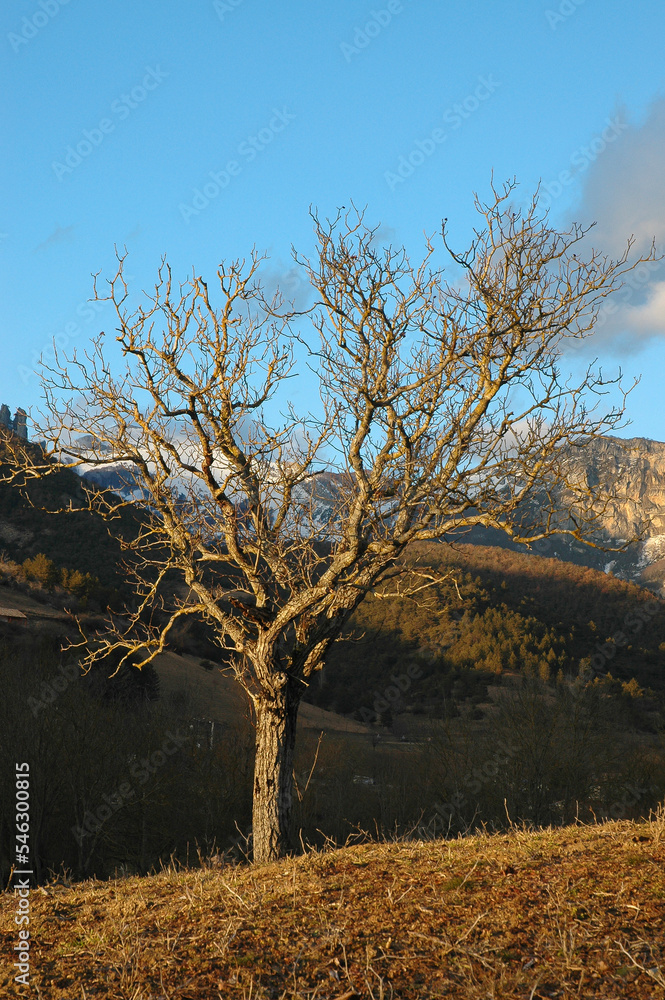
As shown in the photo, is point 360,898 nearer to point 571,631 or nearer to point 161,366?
point 161,366

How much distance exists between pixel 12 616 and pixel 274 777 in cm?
3712

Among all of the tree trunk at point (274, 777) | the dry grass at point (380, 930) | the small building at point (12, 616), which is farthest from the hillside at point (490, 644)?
the dry grass at point (380, 930)

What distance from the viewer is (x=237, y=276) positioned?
26.8ft

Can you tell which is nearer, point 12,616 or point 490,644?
point 12,616

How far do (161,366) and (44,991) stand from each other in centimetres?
611

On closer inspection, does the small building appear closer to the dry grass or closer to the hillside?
the hillside

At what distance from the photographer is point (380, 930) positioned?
439 centimetres

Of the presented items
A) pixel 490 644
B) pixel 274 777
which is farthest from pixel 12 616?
pixel 490 644

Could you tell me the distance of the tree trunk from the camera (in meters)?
7.74

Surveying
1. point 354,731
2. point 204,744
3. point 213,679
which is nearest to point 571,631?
point 354,731

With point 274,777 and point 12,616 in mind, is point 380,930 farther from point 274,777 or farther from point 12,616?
point 12,616

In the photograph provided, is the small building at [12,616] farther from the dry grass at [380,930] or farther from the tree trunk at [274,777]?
the dry grass at [380,930]

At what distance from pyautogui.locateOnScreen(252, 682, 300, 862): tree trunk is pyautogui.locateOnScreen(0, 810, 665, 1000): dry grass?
57.0 inches

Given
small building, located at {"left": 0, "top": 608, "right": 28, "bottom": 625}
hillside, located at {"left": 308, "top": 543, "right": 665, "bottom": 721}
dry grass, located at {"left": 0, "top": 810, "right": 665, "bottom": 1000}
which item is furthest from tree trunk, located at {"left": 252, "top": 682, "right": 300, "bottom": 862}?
hillside, located at {"left": 308, "top": 543, "right": 665, "bottom": 721}
